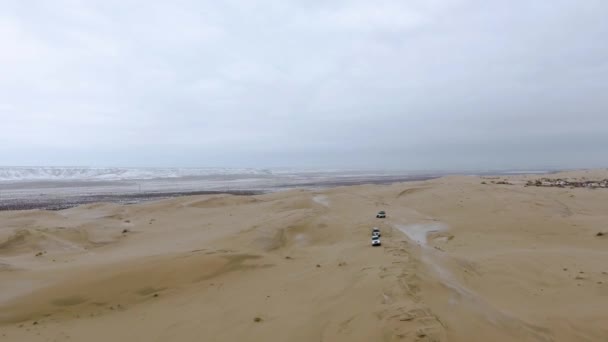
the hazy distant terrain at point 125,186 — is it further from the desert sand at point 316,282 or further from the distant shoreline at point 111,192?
the desert sand at point 316,282

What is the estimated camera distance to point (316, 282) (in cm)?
538

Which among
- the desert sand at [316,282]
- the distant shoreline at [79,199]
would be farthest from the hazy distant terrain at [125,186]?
the desert sand at [316,282]

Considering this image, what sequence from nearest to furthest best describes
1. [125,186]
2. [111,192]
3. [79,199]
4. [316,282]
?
[316,282] → [79,199] → [111,192] → [125,186]

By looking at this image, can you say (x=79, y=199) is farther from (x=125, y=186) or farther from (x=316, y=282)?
(x=316, y=282)

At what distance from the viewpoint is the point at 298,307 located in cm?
455

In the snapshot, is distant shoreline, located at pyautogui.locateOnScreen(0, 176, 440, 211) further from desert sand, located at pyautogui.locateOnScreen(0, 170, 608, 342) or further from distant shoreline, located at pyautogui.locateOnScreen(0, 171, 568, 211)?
desert sand, located at pyautogui.locateOnScreen(0, 170, 608, 342)

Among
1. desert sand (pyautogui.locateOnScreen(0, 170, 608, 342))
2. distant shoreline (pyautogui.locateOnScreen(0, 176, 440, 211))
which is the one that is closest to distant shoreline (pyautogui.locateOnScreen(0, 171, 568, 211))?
distant shoreline (pyautogui.locateOnScreen(0, 176, 440, 211))

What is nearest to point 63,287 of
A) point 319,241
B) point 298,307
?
point 298,307

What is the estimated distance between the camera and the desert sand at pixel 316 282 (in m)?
4.00

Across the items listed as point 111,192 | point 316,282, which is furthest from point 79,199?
point 316,282

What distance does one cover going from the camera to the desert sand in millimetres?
4004

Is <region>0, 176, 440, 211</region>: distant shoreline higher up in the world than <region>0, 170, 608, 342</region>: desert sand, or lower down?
lower down

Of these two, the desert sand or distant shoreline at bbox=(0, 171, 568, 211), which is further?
distant shoreline at bbox=(0, 171, 568, 211)

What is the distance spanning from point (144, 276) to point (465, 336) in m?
4.69
